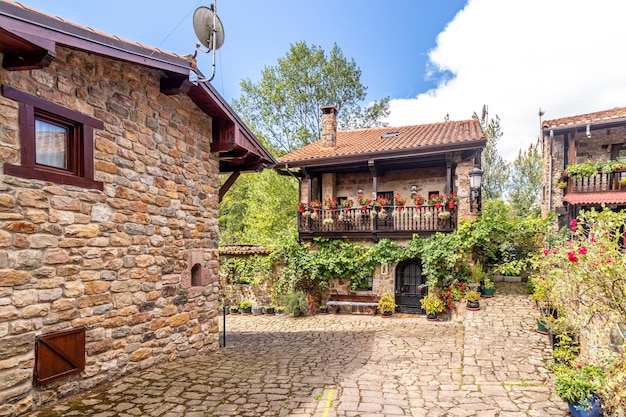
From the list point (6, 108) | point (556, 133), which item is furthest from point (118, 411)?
point (556, 133)

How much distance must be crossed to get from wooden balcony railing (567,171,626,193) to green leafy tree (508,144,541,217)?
983 centimetres

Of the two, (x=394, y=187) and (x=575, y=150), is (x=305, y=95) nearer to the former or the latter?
(x=394, y=187)

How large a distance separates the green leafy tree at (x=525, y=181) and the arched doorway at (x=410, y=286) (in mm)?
13133

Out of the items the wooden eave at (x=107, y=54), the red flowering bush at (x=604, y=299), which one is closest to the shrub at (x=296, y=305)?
the wooden eave at (x=107, y=54)

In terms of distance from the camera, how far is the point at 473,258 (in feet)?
33.9

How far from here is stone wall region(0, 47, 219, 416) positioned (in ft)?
10.9

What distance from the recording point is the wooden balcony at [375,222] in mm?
10422

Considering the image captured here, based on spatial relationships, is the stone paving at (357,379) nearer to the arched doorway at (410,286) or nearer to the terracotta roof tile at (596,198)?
the arched doorway at (410,286)

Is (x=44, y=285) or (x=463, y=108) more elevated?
(x=463, y=108)

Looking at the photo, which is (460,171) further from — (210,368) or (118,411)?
(118,411)

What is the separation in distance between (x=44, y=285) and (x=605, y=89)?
29.6m

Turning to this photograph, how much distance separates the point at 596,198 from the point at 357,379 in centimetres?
1020

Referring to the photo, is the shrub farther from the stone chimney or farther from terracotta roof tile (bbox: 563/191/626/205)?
terracotta roof tile (bbox: 563/191/626/205)

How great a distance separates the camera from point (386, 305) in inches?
A: 405
